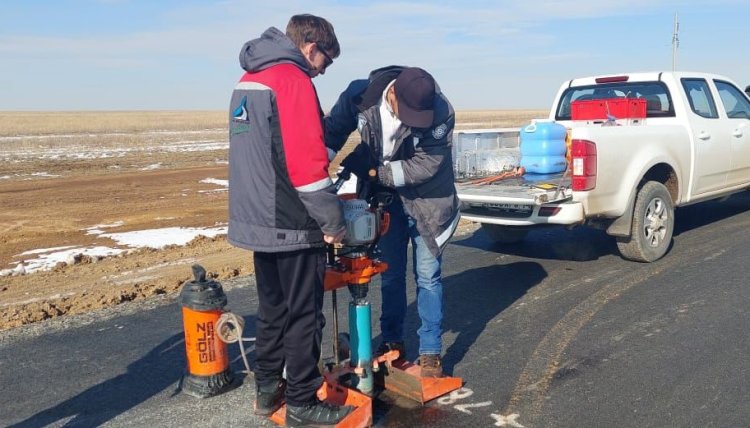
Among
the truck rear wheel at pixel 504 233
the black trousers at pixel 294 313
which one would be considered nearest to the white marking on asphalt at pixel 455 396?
the black trousers at pixel 294 313

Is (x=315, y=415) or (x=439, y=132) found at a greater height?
(x=439, y=132)

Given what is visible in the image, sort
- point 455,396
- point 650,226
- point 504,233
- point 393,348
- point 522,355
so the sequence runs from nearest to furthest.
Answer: point 455,396 < point 393,348 < point 522,355 < point 650,226 < point 504,233

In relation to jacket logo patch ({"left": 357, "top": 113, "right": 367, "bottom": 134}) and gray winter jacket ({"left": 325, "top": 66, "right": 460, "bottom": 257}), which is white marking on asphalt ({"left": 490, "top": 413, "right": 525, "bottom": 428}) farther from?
jacket logo patch ({"left": 357, "top": 113, "right": 367, "bottom": 134})

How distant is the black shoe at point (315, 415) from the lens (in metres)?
3.91

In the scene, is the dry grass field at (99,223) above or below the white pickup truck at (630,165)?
below

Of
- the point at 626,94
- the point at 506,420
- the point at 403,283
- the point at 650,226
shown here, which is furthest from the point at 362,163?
the point at 626,94

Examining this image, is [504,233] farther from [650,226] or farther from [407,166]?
[407,166]

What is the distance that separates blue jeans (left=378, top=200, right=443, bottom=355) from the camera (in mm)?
4469

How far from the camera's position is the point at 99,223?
12.0 meters

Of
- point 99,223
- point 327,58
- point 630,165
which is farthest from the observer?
point 99,223

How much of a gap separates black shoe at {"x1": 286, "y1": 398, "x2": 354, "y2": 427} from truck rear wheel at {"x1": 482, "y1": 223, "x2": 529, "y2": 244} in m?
4.89

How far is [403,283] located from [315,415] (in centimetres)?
113

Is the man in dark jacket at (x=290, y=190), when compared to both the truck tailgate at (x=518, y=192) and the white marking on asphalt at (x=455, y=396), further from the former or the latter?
the truck tailgate at (x=518, y=192)

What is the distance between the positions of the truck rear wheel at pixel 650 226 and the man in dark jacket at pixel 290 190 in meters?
4.44
